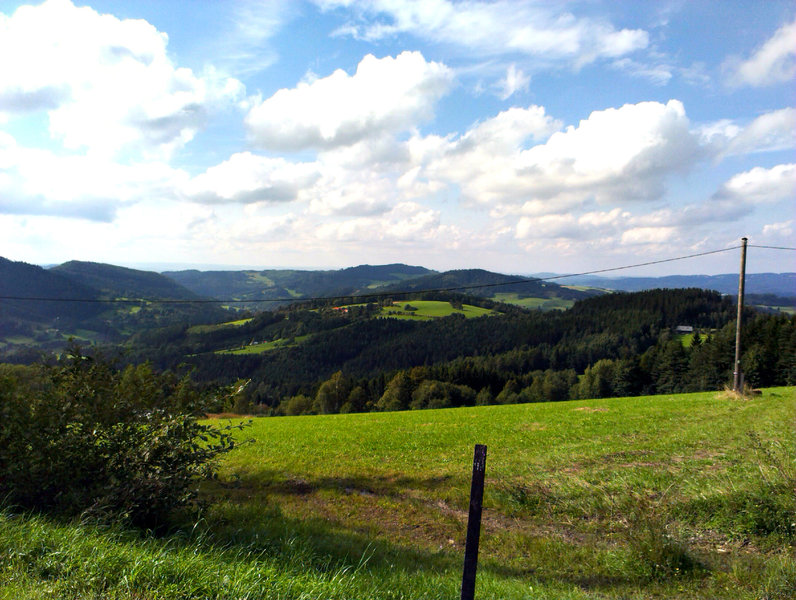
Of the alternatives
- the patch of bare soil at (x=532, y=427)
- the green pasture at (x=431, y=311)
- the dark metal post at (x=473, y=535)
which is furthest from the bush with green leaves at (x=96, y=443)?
the green pasture at (x=431, y=311)

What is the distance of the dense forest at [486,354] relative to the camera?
2511 inches

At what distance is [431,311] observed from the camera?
154 metres

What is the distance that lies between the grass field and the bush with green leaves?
2.18 ft

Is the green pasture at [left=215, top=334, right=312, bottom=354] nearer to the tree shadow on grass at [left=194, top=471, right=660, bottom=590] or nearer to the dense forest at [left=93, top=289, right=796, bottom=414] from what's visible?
the dense forest at [left=93, top=289, right=796, bottom=414]

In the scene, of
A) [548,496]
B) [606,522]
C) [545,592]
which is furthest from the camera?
[548,496]

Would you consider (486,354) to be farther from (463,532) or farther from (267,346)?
(463,532)

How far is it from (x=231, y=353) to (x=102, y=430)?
423 feet

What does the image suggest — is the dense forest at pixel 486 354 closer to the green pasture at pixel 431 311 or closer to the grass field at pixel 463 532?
the green pasture at pixel 431 311

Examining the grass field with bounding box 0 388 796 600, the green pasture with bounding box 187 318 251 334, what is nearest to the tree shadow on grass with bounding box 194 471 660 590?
the grass field with bounding box 0 388 796 600

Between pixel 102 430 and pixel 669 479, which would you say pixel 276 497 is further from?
pixel 669 479

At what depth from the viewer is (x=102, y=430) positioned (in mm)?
6309

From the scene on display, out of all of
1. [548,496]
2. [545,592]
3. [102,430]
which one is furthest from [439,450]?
[102,430]

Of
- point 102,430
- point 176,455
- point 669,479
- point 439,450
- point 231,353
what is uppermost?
point 102,430

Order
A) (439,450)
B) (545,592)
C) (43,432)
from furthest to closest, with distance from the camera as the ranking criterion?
1. (439,450)
2. (43,432)
3. (545,592)
